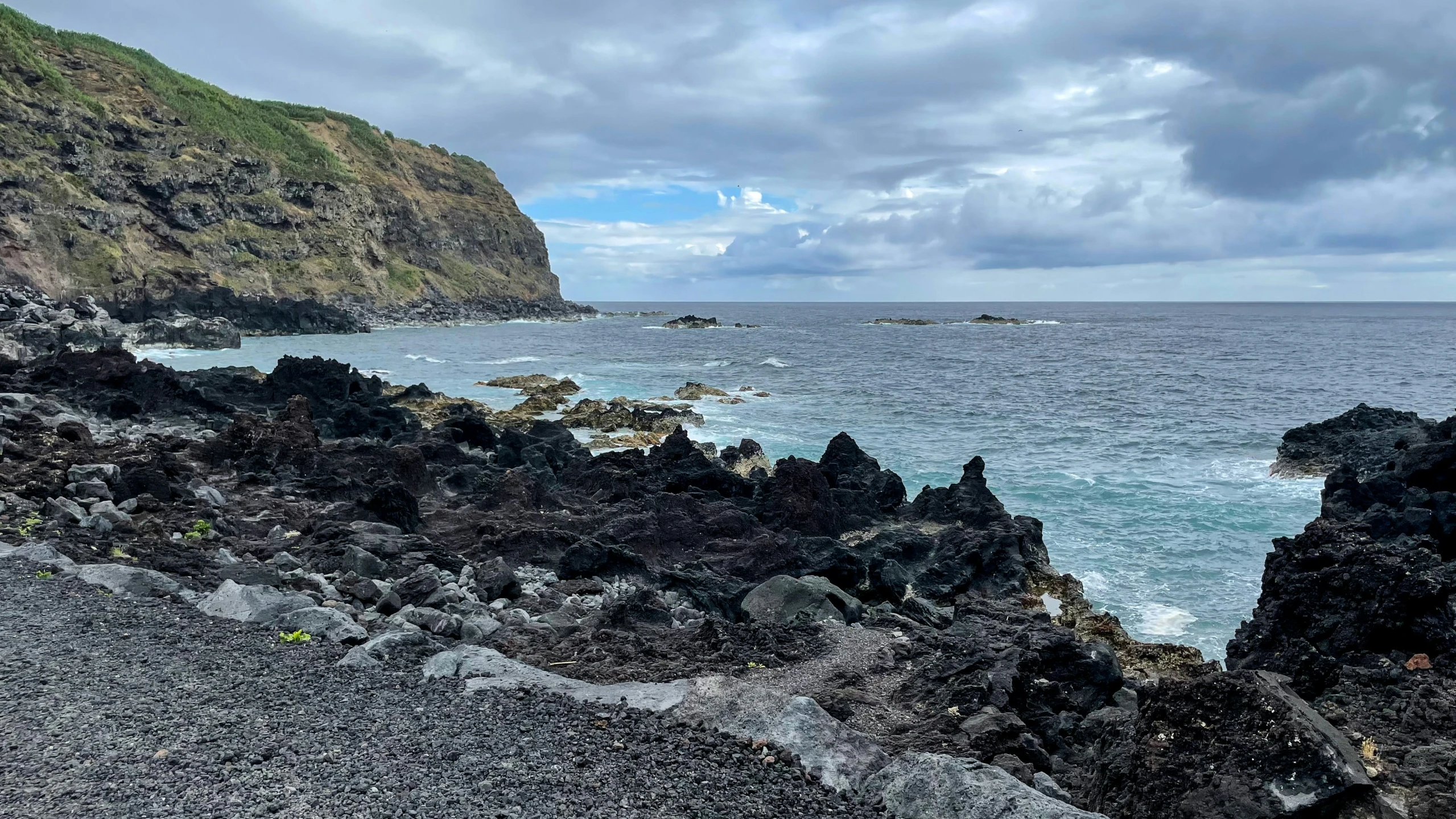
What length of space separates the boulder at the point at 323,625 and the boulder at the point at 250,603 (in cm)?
14

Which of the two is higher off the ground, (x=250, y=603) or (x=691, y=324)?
(x=691, y=324)

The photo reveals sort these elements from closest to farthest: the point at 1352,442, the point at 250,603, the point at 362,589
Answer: the point at 250,603 < the point at 362,589 < the point at 1352,442

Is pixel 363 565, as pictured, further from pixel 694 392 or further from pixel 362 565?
pixel 694 392

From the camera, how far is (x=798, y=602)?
11742mm

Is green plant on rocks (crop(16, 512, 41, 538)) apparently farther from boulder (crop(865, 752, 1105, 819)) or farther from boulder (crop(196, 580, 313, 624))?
boulder (crop(865, 752, 1105, 819))

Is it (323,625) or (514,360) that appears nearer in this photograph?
(323,625)

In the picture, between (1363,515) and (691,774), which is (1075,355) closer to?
(1363,515)

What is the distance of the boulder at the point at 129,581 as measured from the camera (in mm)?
9688

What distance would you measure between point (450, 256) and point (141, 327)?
75.1 metres

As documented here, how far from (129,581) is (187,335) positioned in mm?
61910

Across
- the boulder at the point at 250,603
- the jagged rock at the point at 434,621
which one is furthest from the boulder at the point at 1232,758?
the boulder at the point at 250,603

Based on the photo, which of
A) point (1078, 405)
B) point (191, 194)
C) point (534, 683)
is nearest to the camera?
point (534, 683)

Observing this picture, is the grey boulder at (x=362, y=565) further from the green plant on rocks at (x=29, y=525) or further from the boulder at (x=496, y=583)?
the green plant on rocks at (x=29, y=525)

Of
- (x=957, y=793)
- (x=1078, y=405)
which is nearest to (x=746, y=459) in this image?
(x=957, y=793)
